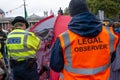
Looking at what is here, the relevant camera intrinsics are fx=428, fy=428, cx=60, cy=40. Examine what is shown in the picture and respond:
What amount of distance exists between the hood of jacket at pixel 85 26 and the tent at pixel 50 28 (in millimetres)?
3021

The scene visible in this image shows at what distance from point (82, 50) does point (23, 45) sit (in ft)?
10.5

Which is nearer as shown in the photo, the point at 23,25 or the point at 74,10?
the point at 74,10

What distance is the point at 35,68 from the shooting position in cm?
793

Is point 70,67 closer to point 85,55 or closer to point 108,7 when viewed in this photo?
point 85,55

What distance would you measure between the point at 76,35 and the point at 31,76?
3.38 m

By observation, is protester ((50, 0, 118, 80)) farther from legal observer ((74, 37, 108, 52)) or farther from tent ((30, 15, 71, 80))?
tent ((30, 15, 71, 80))

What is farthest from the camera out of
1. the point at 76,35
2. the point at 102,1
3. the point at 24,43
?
the point at 102,1

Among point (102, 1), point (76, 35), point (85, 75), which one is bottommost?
point (102, 1)

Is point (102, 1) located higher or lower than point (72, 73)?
lower

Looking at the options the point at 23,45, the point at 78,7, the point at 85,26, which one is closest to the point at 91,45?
the point at 85,26

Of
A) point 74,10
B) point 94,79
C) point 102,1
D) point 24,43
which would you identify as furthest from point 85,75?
point 102,1

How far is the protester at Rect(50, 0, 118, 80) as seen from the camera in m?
4.61

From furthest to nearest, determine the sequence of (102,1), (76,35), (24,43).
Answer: (102,1), (24,43), (76,35)

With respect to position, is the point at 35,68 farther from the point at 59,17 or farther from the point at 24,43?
the point at 59,17
